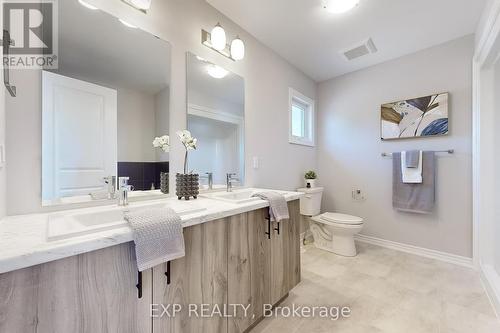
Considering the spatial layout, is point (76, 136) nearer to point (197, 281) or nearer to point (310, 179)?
point (197, 281)

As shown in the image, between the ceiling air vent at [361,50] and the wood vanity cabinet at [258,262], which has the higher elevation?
the ceiling air vent at [361,50]

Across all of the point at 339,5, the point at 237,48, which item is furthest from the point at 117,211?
the point at 339,5

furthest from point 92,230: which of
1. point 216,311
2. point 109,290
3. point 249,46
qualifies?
point 249,46

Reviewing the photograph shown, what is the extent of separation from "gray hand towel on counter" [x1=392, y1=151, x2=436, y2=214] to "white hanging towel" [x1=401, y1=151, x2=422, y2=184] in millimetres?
40

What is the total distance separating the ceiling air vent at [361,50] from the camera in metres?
2.29

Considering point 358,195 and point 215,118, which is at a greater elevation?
point 215,118

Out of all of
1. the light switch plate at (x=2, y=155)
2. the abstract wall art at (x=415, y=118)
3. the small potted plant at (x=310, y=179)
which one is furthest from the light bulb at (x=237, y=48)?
the abstract wall art at (x=415, y=118)

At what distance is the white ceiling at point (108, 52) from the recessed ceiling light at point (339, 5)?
1338mm

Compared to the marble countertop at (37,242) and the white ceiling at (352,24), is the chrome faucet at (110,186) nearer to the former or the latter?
the marble countertop at (37,242)

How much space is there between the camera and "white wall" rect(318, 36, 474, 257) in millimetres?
2201

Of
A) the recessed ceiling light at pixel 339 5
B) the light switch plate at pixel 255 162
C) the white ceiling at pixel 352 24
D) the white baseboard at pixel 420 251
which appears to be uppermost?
the white ceiling at pixel 352 24

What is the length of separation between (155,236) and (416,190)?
9.14 ft

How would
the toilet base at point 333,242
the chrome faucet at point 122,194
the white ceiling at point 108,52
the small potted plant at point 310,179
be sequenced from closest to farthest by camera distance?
the white ceiling at point 108,52, the chrome faucet at point 122,194, the toilet base at point 333,242, the small potted plant at point 310,179

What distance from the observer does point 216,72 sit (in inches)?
72.4
